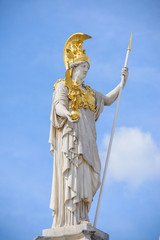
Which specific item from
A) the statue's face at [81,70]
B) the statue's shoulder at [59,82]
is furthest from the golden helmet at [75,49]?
the statue's shoulder at [59,82]

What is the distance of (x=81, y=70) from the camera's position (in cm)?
1303

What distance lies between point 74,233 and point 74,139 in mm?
2198

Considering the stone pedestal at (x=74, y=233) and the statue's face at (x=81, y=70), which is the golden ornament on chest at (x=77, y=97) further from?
the stone pedestal at (x=74, y=233)

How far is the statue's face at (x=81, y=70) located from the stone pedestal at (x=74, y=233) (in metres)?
3.79

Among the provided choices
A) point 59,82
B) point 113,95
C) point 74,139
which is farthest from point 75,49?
point 74,139

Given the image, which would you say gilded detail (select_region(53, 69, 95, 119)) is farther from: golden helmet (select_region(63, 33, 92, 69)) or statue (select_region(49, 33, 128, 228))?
golden helmet (select_region(63, 33, 92, 69))

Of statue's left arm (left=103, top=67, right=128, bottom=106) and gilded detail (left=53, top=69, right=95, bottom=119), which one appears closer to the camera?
gilded detail (left=53, top=69, right=95, bottom=119)

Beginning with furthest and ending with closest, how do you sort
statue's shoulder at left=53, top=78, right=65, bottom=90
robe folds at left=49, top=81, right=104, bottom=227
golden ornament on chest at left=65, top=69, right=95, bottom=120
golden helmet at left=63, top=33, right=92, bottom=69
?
golden helmet at left=63, top=33, right=92, bottom=69 < statue's shoulder at left=53, top=78, right=65, bottom=90 < golden ornament on chest at left=65, top=69, right=95, bottom=120 < robe folds at left=49, top=81, right=104, bottom=227

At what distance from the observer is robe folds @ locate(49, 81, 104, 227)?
38.6 feet

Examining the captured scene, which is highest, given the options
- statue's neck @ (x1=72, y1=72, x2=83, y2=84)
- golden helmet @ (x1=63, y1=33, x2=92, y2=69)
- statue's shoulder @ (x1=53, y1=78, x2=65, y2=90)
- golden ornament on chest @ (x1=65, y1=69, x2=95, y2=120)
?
golden helmet @ (x1=63, y1=33, x2=92, y2=69)

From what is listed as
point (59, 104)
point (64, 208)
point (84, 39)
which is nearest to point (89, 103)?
point (59, 104)

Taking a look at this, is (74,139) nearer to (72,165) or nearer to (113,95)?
(72,165)

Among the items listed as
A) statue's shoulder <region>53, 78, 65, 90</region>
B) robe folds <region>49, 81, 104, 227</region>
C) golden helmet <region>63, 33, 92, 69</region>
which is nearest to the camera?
robe folds <region>49, 81, 104, 227</region>

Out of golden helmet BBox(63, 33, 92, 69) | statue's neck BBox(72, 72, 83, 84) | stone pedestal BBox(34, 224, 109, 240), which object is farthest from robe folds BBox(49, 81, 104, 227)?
golden helmet BBox(63, 33, 92, 69)
